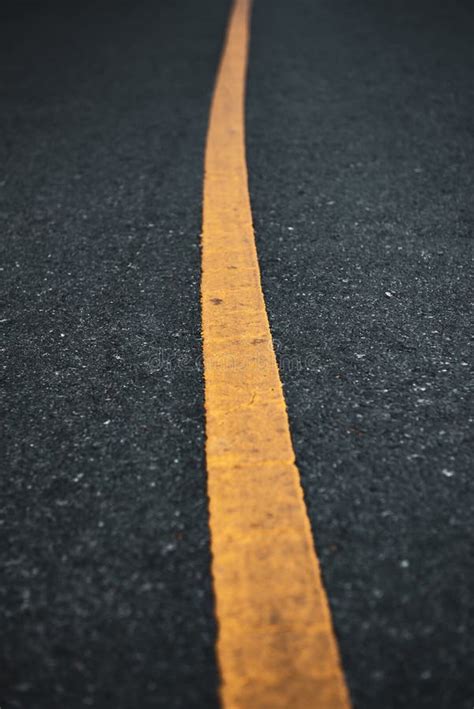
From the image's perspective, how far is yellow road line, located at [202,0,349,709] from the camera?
138 centimetres

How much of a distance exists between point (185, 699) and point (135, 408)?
0.88 metres

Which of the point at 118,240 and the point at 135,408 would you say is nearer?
the point at 135,408

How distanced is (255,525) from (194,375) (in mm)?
622

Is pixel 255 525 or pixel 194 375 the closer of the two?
pixel 255 525

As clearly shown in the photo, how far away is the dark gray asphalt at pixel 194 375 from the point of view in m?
1.45

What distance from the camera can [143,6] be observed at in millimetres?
8016

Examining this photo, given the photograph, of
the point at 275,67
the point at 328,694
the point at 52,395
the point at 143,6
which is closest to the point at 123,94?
the point at 275,67

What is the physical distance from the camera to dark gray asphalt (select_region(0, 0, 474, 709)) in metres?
1.45

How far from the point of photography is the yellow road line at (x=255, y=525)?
138 cm

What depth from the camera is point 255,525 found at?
1.68 meters

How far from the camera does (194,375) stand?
7.20 ft

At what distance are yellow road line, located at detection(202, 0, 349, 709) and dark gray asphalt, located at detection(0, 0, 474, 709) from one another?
0.04 metres

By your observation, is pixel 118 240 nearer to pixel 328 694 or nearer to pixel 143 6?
pixel 328 694

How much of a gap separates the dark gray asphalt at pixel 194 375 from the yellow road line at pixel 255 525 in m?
0.04
